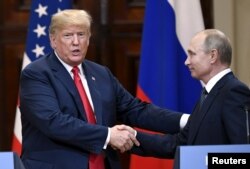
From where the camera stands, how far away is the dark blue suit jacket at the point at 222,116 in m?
3.22

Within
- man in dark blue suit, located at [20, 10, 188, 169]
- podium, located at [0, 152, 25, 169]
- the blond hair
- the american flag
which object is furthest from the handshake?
the american flag

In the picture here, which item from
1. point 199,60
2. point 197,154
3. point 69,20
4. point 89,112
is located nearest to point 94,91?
point 89,112

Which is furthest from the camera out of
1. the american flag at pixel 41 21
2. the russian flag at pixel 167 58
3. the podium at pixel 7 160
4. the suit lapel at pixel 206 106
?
the american flag at pixel 41 21

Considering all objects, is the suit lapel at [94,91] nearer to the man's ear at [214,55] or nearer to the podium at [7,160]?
the man's ear at [214,55]

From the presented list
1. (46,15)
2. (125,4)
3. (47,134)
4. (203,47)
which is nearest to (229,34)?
(125,4)

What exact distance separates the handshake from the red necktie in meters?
0.10

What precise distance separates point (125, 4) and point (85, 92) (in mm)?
1842

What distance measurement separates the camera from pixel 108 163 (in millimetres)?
3572

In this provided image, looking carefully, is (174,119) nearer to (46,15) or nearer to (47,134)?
(47,134)

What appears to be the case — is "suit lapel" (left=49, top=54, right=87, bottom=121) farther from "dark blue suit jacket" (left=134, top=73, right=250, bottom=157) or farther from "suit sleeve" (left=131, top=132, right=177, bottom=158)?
"dark blue suit jacket" (left=134, top=73, right=250, bottom=157)

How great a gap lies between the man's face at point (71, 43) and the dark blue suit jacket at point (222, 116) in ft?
2.04

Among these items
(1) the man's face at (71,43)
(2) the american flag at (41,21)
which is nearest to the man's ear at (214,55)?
(1) the man's face at (71,43)

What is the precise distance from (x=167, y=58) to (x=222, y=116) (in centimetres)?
133

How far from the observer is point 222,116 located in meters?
3.29
